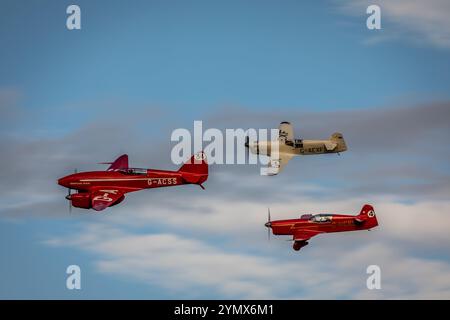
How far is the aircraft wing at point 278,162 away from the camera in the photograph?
11399cm

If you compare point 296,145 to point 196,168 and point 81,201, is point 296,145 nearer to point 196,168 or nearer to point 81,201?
point 196,168

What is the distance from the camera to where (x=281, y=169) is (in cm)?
11475

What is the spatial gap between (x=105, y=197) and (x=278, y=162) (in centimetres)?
1568

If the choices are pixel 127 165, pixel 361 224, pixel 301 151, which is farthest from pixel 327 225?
pixel 127 165

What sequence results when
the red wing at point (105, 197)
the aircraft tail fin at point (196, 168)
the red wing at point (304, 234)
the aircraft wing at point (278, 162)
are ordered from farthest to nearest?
the aircraft wing at point (278, 162)
the aircraft tail fin at point (196, 168)
the red wing at point (105, 197)
the red wing at point (304, 234)

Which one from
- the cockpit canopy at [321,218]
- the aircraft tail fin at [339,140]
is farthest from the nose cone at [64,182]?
the aircraft tail fin at [339,140]

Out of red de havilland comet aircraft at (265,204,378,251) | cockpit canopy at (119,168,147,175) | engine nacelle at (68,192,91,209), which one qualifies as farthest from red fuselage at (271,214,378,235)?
engine nacelle at (68,192,91,209)

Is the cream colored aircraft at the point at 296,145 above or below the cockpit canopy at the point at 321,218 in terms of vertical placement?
above

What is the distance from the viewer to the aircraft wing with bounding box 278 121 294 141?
118 meters

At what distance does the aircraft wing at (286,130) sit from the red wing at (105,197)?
16224 millimetres

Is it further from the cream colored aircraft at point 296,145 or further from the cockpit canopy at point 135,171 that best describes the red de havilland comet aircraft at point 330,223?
the cockpit canopy at point 135,171

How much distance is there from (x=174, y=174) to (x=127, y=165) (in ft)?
17.1

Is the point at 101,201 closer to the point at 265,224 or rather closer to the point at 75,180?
the point at 75,180
